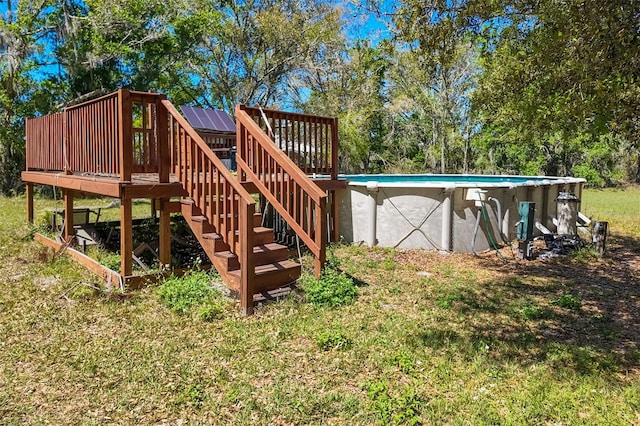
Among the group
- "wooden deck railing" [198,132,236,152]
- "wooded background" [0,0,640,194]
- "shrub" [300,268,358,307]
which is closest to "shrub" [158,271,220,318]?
"shrub" [300,268,358,307]

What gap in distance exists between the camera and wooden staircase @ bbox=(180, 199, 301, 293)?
14.2 ft

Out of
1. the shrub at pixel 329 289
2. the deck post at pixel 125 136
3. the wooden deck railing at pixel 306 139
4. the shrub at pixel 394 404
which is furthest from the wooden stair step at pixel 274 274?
the wooden deck railing at pixel 306 139

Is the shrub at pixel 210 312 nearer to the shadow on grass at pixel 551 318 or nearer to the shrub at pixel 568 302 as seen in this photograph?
the shadow on grass at pixel 551 318

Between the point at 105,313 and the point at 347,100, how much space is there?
1953 centimetres

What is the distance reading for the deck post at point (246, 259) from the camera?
3.94 metres

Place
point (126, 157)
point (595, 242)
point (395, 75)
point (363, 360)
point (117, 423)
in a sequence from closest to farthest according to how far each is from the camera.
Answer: point (117, 423) → point (363, 360) → point (126, 157) → point (595, 242) → point (395, 75)

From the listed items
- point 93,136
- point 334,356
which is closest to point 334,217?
point 93,136

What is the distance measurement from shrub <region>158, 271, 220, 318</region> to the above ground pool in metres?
3.29

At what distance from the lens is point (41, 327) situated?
378 cm

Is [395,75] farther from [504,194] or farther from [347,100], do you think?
[504,194]

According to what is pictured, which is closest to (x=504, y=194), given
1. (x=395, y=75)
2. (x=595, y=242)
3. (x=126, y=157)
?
(x=595, y=242)

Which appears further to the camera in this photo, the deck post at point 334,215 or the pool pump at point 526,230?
the deck post at point 334,215

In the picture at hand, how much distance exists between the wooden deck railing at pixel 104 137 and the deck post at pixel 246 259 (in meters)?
1.60

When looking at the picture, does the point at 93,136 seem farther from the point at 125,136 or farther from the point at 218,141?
the point at 218,141
